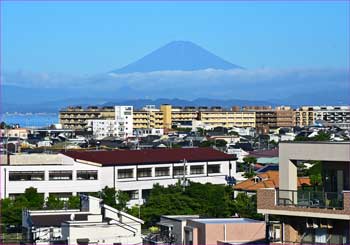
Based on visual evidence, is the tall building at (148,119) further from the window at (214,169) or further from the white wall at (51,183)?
the white wall at (51,183)

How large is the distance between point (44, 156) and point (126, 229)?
71.1 ft

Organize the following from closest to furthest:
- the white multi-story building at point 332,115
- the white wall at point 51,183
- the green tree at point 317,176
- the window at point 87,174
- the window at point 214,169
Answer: the green tree at point 317,176
the white wall at point 51,183
the window at point 87,174
the window at point 214,169
the white multi-story building at point 332,115

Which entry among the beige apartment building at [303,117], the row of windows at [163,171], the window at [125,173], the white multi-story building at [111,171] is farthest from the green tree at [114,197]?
the beige apartment building at [303,117]

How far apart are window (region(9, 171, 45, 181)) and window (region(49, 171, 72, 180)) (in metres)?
0.31

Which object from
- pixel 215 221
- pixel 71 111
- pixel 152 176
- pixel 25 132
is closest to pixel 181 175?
pixel 152 176

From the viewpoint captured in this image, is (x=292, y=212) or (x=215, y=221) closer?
(x=292, y=212)

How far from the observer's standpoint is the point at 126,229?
39.8 feet

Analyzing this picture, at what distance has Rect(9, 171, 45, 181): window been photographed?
30969mm

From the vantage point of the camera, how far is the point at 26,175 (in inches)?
1230

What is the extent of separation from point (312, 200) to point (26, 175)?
24.3m

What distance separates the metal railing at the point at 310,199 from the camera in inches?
295

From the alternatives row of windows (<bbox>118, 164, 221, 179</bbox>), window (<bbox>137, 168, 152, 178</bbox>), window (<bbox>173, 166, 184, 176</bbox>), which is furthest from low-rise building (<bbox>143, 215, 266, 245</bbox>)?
window (<bbox>173, 166, 184, 176</bbox>)

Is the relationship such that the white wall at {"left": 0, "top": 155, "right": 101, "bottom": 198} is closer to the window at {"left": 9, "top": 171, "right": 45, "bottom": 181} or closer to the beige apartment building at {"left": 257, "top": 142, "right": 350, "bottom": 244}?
the window at {"left": 9, "top": 171, "right": 45, "bottom": 181}

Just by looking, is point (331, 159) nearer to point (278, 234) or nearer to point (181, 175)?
point (278, 234)
